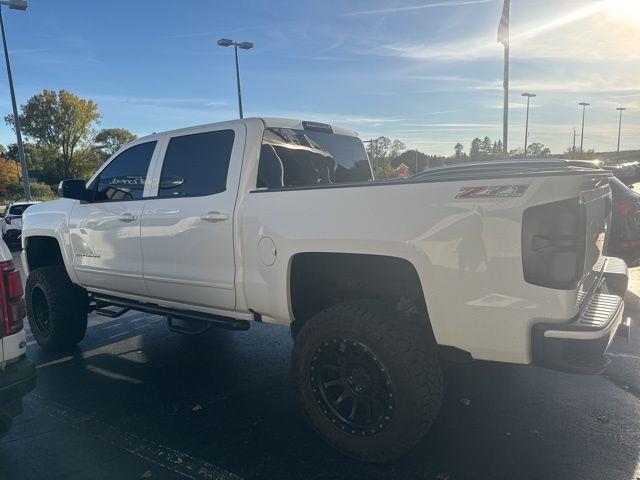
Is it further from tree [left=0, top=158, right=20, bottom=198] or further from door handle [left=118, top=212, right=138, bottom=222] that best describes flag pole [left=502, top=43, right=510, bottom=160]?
tree [left=0, top=158, right=20, bottom=198]

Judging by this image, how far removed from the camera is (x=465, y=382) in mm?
3971

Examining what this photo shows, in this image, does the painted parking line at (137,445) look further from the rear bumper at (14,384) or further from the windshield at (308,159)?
the windshield at (308,159)

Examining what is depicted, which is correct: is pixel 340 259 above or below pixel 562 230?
below

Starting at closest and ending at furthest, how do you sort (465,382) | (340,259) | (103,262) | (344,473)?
(344,473)
(340,259)
(465,382)
(103,262)

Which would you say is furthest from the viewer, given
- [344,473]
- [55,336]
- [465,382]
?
[55,336]

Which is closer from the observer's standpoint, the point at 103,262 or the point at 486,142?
the point at 103,262

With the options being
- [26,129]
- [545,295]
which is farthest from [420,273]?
[26,129]

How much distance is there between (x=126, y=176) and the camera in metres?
4.43

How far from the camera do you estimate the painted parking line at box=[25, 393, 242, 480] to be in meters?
2.84

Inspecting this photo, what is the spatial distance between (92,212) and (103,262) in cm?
47

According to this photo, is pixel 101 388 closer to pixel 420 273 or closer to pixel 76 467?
pixel 76 467

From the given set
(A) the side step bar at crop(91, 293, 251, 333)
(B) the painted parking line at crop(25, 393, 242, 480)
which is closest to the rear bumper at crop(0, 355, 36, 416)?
(B) the painted parking line at crop(25, 393, 242, 480)

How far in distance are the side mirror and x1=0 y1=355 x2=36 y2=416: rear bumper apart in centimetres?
193

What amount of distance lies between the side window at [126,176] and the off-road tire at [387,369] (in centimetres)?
223
